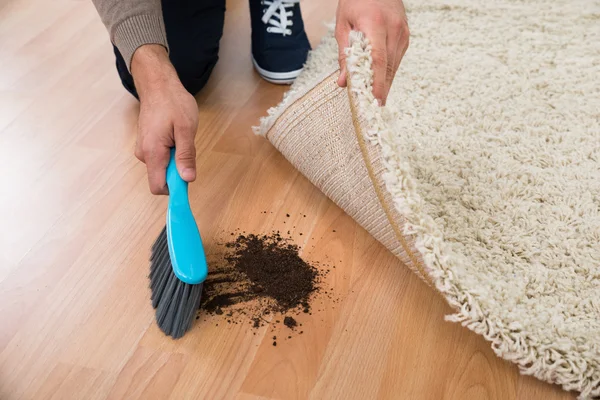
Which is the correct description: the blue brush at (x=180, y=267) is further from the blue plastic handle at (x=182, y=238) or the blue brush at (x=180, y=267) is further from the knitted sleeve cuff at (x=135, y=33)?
the knitted sleeve cuff at (x=135, y=33)

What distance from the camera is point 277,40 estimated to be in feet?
4.41

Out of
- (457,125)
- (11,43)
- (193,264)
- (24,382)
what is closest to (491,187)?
(457,125)

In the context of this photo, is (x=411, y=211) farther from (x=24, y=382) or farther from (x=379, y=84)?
(x=24, y=382)

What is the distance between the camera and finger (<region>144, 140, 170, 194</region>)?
82cm

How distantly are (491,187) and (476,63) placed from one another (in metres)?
0.42

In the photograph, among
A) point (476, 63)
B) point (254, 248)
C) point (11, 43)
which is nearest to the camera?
point (254, 248)

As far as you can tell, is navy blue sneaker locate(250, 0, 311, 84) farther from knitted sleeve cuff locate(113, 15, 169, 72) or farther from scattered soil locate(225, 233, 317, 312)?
scattered soil locate(225, 233, 317, 312)

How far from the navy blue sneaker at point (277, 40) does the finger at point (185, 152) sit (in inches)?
21.0

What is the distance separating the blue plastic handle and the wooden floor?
93mm

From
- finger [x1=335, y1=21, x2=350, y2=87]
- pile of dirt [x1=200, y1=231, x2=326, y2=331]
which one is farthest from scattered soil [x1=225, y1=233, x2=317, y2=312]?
finger [x1=335, y1=21, x2=350, y2=87]

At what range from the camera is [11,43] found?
152 cm

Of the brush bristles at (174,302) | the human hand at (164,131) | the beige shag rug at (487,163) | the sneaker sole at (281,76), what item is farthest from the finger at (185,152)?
the sneaker sole at (281,76)

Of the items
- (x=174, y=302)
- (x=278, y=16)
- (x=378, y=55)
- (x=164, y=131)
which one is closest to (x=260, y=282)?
(x=174, y=302)

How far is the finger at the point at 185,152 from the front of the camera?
2.68 feet
